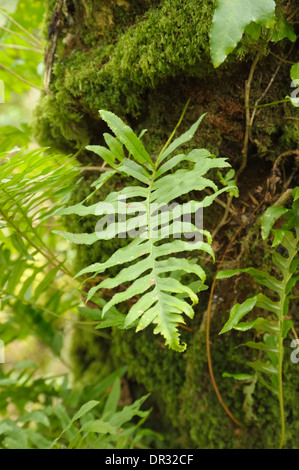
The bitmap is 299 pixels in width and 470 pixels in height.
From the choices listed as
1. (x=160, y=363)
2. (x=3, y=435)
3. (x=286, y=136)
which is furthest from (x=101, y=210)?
(x=3, y=435)

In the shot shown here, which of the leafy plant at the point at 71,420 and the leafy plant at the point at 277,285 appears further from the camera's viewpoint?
the leafy plant at the point at 71,420

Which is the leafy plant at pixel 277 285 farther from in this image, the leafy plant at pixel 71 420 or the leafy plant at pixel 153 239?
the leafy plant at pixel 71 420

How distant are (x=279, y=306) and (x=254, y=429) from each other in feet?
2.03

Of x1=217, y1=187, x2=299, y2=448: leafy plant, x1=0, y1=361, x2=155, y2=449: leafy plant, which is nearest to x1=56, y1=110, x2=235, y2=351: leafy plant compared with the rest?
x1=217, y1=187, x2=299, y2=448: leafy plant

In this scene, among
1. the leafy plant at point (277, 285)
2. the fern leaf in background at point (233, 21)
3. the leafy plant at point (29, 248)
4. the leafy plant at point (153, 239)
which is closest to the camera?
the leafy plant at point (153, 239)

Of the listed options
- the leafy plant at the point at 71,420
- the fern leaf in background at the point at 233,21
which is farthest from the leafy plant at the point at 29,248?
the fern leaf in background at the point at 233,21

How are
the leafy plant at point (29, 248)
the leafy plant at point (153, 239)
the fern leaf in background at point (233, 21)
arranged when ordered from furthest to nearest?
the leafy plant at point (29, 248), the fern leaf in background at point (233, 21), the leafy plant at point (153, 239)

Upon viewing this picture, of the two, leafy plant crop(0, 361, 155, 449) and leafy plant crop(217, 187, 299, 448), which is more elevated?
leafy plant crop(217, 187, 299, 448)

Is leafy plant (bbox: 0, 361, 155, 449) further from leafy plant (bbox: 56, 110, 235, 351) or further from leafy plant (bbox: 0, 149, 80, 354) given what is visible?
leafy plant (bbox: 56, 110, 235, 351)

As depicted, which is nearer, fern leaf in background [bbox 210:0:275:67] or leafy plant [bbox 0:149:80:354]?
fern leaf in background [bbox 210:0:275:67]

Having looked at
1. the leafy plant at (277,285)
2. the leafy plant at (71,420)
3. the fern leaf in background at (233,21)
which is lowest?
the leafy plant at (71,420)

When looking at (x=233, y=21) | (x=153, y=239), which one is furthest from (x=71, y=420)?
(x=233, y=21)

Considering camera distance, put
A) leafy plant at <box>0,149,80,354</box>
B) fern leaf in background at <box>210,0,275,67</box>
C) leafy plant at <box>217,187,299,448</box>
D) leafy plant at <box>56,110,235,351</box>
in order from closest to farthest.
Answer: leafy plant at <box>56,110,235,351</box>, fern leaf in background at <box>210,0,275,67</box>, leafy plant at <box>217,187,299,448</box>, leafy plant at <box>0,149,80,354</box>

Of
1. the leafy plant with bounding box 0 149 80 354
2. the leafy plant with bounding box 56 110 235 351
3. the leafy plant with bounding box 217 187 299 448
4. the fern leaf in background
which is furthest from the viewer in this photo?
the leafy plant with bounding box 0 149 80 354
